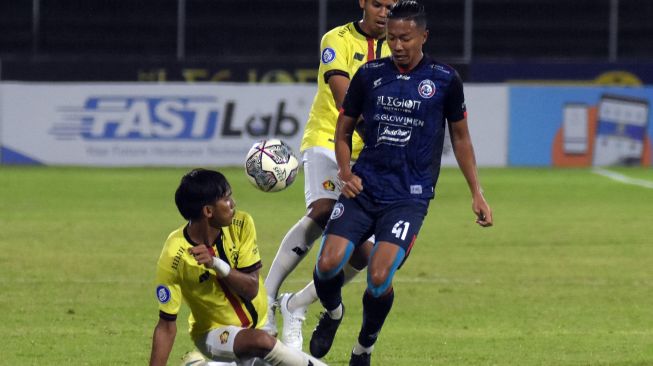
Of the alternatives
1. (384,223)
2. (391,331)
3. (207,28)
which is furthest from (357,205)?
(207,28)

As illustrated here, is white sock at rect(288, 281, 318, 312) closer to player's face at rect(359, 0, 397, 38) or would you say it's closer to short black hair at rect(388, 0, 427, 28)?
player's face at rect(359, 0, 397, 38)

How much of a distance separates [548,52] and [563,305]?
68.7ft

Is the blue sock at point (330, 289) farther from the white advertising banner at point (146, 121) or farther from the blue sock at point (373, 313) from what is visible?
the white advertising banner at point (146, 121)

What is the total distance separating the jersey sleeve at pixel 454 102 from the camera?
7652 millimetres

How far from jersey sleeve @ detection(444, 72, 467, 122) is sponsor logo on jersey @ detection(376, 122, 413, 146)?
255mm

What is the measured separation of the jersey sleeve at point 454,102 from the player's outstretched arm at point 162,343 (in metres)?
2.02

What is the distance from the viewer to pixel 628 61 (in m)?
27.5

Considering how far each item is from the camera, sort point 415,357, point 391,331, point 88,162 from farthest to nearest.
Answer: point 88,162 < point 391,331 < point 415,357

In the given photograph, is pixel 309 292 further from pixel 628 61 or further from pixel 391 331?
pixel 628 61

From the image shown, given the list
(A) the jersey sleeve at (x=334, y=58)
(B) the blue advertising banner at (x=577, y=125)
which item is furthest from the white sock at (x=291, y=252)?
(B) the blue advertising banner at (x=577, y=125)

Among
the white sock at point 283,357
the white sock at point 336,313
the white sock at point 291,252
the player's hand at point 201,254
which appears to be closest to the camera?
the player's hand at point 201,254

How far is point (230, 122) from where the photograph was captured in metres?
25.8

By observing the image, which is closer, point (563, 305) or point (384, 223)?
point (384, 223)

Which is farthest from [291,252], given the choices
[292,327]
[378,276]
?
[378,276]
